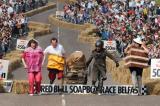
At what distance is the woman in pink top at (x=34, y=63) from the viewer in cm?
1981

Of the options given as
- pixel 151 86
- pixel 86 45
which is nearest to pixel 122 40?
pixel 86 45

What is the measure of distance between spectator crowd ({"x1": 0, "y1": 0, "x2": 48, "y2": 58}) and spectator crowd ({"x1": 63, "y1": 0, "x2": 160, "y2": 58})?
4130 mm

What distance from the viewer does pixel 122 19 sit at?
144 feet

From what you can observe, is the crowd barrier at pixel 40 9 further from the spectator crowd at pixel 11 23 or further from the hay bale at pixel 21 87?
the hay bale at pixel 21 87

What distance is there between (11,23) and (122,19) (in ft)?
25.2

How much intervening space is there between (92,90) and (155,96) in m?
2.05

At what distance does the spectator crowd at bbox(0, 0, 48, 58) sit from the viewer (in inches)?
1473

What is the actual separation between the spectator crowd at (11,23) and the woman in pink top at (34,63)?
44.5ft

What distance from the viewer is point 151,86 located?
2108 cm

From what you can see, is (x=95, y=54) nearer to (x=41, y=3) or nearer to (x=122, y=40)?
(x=122, y=40)

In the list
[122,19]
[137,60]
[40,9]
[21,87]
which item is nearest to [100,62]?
[137,60]

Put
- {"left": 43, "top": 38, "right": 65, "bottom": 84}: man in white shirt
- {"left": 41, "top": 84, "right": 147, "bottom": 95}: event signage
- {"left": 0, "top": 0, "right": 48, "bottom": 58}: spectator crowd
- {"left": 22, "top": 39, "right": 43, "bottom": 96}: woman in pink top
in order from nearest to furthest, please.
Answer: {"left": 22, "top": 39, "right": 43, "bottom": 96}: woman in pink top
{"left": 43, "top": 38, "right": 65, "bottom": 84}: man in white shirt
{"left": 41, "top": 84, "right": 147, "bottom": 95}: event signage
{"left": 0, "top": 0, "right": 48, "bottom": 58}: spectator crowd

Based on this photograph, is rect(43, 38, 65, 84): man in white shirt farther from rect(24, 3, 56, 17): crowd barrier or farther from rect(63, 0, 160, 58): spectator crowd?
rect(24, 3, 56, 17): crowd barrier

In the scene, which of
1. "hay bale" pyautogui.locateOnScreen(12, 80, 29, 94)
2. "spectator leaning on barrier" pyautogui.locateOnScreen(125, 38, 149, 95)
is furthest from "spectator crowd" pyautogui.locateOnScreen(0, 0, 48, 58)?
"spectator leaning on barrier" pyautogui.locateOnScreen(125, 38, 149, 95)
